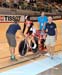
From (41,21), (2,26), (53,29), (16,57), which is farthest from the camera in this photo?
(2,26)

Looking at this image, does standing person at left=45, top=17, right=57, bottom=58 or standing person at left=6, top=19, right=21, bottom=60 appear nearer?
standing person at left=6, top=19, right=21, bottom=60

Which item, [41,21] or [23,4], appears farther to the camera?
[23,4]

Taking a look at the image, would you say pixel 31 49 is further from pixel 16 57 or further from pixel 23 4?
pixel 23 4

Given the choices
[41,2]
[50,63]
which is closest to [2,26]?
[50,63]

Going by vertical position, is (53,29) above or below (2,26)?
above

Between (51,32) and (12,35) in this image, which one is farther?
(51,32)

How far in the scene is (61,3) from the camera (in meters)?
33.0

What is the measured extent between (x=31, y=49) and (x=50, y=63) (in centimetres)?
124

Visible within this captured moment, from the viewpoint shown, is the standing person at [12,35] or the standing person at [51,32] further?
the standing person at [51,32]

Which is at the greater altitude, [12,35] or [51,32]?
[12,35]

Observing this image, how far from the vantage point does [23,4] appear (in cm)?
2323

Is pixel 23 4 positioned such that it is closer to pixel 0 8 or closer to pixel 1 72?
pixel 0 8

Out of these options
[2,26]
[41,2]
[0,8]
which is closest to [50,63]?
[2,26]

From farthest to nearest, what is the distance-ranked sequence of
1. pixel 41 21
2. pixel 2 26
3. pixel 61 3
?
pixel 61 3 < pixel 2 26 < pixel 41 21
